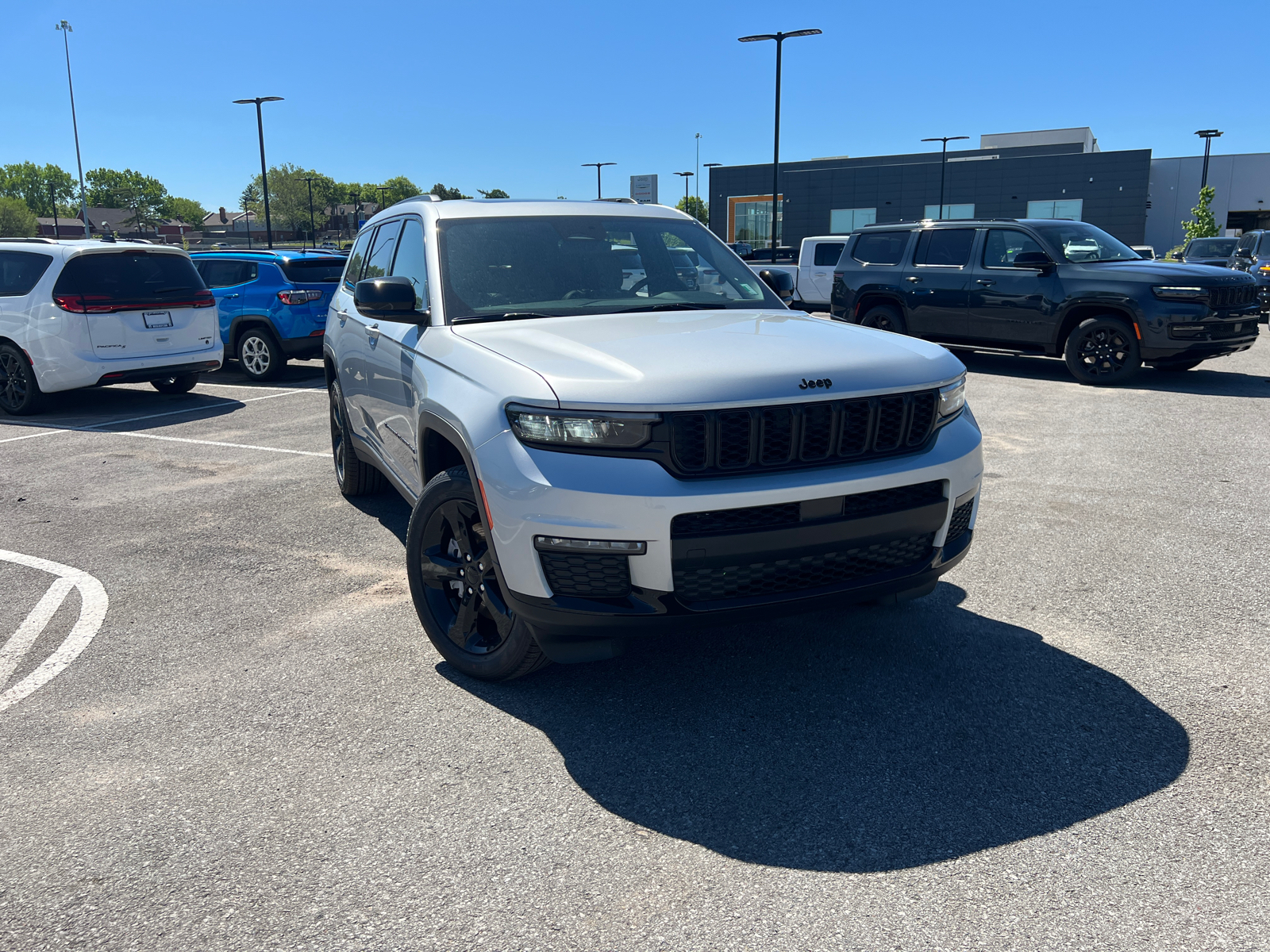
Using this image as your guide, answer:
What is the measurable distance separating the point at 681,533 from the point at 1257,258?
74.4ft

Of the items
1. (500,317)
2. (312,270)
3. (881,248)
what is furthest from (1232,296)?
(312,270)

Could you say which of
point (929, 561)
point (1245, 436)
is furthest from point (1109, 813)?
point (1245, 436)

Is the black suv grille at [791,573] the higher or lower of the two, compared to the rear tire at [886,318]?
lower

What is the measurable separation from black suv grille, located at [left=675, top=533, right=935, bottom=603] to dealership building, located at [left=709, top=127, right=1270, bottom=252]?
64.2 meters

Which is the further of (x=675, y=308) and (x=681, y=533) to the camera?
(x=675, y=308)

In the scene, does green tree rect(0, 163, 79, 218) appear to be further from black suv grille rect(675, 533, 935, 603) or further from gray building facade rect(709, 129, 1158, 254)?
black suv grille rect(675, 533, 935, 603)

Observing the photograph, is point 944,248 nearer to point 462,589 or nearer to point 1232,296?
point 1232,296

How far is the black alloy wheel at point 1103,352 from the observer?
36.8 feet

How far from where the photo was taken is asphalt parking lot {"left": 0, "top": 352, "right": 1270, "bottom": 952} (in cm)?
240

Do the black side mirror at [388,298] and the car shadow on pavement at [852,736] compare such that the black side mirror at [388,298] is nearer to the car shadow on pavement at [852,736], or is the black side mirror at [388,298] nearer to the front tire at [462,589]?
the front tire at [462,589]

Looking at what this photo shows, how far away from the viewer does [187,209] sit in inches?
6890

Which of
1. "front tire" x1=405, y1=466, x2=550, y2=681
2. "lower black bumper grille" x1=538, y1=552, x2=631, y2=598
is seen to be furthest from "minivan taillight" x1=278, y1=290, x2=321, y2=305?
"lower black bumper grille" x1=538, y1=552, x2=631, y2=598

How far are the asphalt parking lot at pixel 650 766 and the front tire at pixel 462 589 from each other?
0.14 m

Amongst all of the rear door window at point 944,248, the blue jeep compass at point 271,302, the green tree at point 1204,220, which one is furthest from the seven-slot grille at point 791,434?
the green tree at point 1204,220
